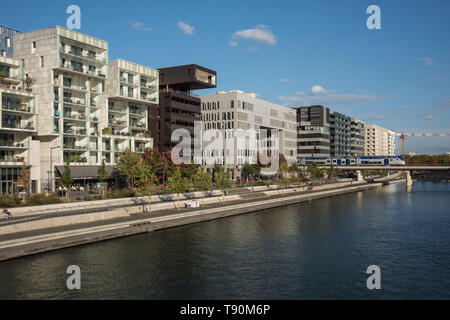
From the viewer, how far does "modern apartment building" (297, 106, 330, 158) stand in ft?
623

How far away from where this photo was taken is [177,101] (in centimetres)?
10712

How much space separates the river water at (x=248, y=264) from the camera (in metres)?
27.8

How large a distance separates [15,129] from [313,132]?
148 m

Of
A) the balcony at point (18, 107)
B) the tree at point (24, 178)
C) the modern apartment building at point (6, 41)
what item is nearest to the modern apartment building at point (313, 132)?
the modern apartment building at point (6, 41)

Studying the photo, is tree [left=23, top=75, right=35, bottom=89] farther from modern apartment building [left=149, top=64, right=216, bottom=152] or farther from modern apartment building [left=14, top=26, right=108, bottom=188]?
modern apartment building [left=149, top=64, right=216, bottom=152]

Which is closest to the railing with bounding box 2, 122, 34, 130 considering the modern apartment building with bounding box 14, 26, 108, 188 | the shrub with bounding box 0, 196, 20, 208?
the modern apartment building with bounding box 14, 26, 108, 188

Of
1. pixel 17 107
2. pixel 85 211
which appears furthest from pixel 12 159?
pixel 85 211

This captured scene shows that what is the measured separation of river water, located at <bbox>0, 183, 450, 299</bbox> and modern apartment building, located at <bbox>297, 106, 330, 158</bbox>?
137137 mm

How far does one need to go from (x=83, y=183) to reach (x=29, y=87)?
66.9 feet

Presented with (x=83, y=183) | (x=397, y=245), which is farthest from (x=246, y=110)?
(x=397, y=245)

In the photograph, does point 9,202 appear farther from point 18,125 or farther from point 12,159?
point 18,125

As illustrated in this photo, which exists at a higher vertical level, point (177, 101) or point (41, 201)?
point (177, 101)

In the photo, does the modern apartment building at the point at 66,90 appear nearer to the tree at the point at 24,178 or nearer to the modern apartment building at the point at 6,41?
the tree at the point at 24,178

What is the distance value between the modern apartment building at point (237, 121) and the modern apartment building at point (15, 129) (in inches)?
2351
